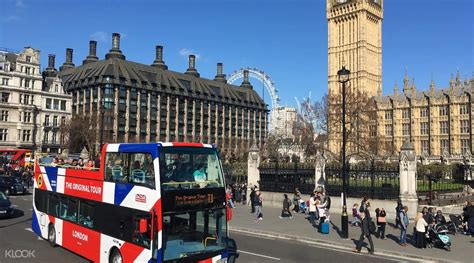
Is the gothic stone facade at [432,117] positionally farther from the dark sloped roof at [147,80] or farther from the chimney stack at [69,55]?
the chimney stack at [69,55]

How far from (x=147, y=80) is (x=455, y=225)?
8784cm

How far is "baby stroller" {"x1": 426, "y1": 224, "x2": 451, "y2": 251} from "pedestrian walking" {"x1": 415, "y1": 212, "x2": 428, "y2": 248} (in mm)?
477

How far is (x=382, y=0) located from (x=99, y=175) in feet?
371

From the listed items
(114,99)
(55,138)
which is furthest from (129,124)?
(55,138)

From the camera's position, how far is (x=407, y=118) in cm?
9200

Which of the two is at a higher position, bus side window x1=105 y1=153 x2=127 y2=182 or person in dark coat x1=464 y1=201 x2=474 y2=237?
bus side window x1=105 y1=153 x2=127 y2=182

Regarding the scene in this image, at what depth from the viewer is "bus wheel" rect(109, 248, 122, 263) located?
35.7 feet

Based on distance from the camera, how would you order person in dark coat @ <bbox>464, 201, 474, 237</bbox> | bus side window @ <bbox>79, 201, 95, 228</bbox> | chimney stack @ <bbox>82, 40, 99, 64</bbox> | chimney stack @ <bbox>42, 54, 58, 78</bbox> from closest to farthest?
bus side window @ <bbox>79, 201, 95, 228</bbox>, person in dark coat @ <bbox>464, 201, 474, 237</bbox>, chimney stack @ <bbox>42, 54, 58, 78</bbox>, chimney stack @ <bbox>82, 40, 99, 64</bbox>

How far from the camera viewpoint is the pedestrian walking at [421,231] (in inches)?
600

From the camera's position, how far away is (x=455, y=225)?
1930 centimetres

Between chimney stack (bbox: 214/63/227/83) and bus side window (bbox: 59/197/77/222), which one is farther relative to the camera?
chimney stack (bbox: 214/63/227/83)

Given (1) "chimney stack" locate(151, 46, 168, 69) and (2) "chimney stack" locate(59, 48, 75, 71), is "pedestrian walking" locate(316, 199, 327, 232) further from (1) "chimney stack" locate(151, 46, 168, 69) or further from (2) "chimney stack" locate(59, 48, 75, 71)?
(2) "chimney stack" locate(59, 48, 75, 71)

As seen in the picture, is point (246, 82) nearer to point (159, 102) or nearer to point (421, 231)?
point (159, 102)

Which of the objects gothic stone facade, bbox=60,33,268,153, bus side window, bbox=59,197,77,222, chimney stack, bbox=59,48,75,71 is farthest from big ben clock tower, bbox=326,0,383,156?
bus side window, bbox=59,197,77,222
